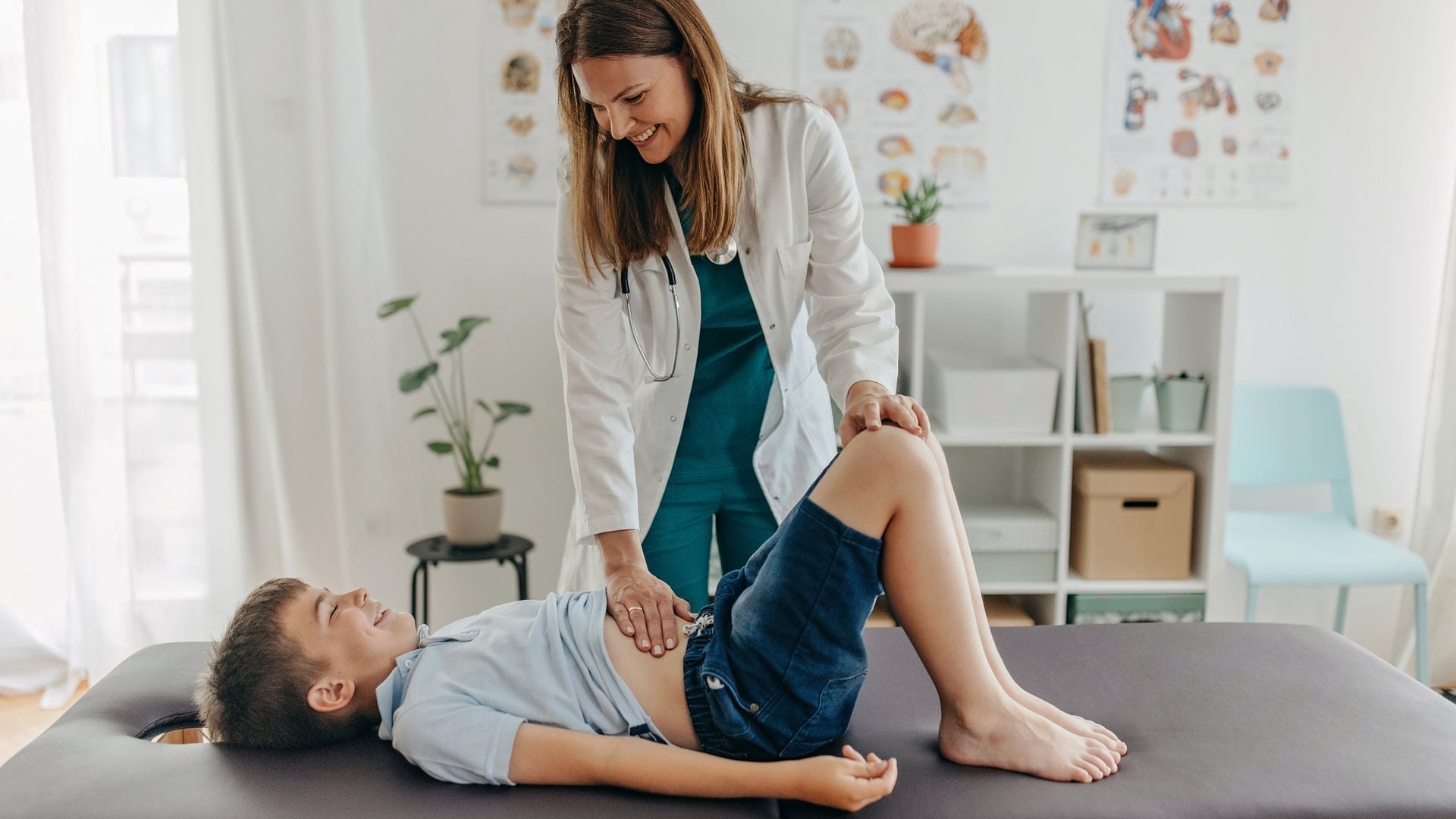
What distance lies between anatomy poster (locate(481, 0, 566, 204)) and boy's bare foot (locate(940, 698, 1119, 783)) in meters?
1.79

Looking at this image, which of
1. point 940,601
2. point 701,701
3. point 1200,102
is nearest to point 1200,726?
point 940,601

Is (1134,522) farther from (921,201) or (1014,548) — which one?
(921,201)

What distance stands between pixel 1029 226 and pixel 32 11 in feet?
7.53

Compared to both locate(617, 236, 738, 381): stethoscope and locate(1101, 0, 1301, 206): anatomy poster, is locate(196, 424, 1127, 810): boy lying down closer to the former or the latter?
locate(617, 236, 738, 381): stethoscope

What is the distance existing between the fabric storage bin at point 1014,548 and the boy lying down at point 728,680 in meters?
1.08

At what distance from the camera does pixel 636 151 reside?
1617 millimetres

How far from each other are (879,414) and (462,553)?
1.39 m

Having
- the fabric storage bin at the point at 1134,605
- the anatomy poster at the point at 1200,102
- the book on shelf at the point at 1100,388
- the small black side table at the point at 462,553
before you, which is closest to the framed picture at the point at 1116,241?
the book on shelf at the point at 1100,388

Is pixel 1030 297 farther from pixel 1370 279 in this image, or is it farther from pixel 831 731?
pixel 831 731

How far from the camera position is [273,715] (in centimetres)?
138

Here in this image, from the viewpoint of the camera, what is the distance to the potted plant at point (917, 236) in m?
2.48

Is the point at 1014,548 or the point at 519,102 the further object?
the point at 519,102

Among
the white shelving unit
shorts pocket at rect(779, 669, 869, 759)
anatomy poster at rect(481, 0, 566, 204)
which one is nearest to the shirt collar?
shorts pocket at rect(779, 669, 869, 759)

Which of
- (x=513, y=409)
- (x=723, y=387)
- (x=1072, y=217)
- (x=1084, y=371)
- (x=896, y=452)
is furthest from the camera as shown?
(x=1072, y=217)
